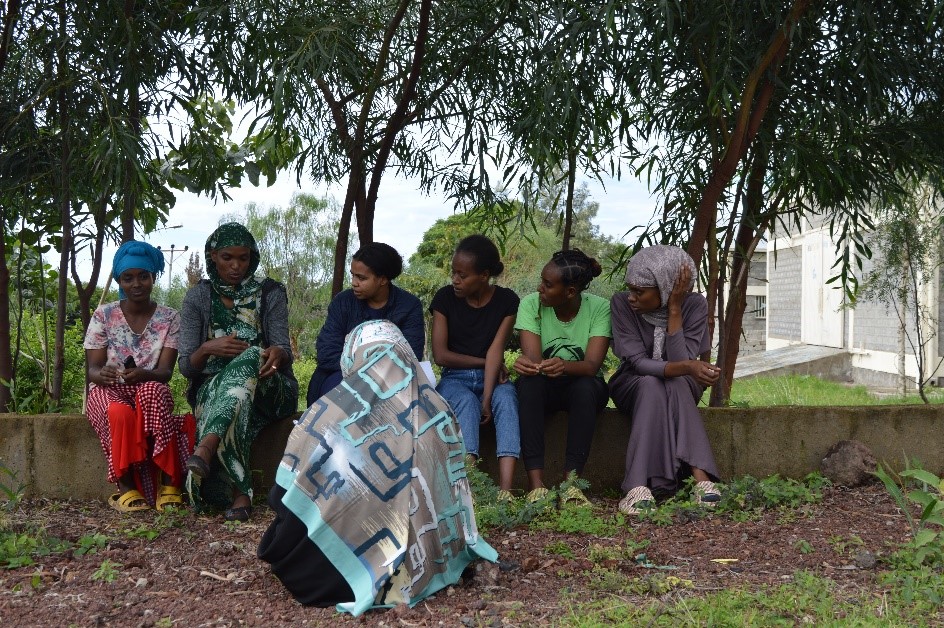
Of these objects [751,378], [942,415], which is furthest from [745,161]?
[751,378]

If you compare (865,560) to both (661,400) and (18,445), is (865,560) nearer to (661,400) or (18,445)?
(661,400)

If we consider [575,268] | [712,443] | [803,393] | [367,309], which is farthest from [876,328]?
[367,309]

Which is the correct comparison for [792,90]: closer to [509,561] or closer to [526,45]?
[526,45]

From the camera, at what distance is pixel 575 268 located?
509 cm

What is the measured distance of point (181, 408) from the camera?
7.72 metres

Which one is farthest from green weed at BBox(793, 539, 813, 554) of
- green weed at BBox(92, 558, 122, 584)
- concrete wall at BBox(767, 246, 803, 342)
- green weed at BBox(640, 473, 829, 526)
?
concrete wall at BBox(767, 246, 803, 342)

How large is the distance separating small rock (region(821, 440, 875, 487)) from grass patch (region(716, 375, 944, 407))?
519cm

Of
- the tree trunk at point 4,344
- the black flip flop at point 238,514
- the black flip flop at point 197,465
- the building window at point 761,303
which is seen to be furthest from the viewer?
the building window at point 761,303

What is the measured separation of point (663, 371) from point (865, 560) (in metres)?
1.48

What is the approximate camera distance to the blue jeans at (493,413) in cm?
488

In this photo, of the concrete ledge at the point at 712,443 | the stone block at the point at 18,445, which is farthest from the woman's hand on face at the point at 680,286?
the stone block at the point at 18,445

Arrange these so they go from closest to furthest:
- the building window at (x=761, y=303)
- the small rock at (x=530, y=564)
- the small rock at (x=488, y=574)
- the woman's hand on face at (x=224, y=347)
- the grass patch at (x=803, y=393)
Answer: the small rock at (x=488, y=574), the small rock at (x=530, y=564), the woman's hand on face at (x=224, y=347), the grass patch at (x=803, y=393), the building window at (x=761, y=303)

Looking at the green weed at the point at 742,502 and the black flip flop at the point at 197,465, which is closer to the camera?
the black flip flop at the point at 197,465

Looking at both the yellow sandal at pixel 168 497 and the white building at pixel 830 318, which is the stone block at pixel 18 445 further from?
the white building at pixel 830 318
